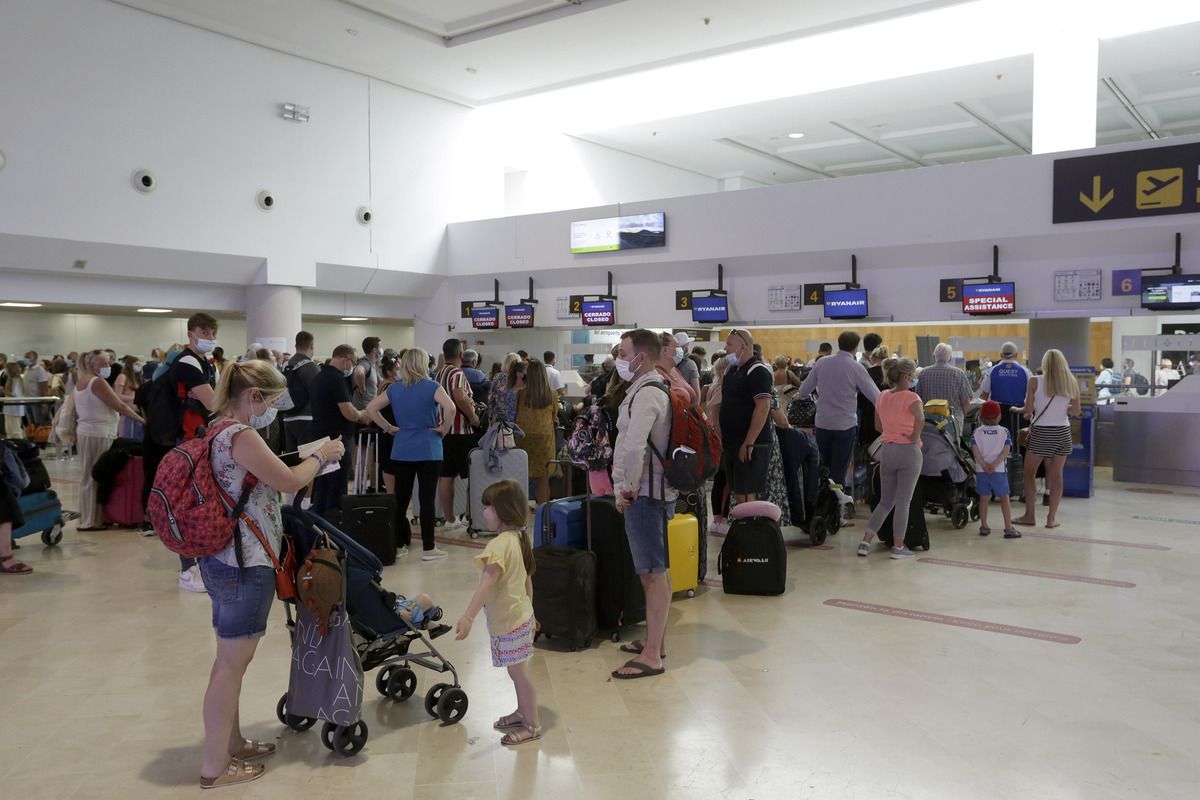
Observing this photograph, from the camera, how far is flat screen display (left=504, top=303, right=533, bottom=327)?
16016 millimetres

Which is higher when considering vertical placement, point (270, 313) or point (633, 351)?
point (270, 313)

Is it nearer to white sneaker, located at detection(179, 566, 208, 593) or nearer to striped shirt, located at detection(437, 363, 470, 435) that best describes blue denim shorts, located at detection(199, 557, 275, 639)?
white sneaker, located at detection(179, 566, 208, 593)

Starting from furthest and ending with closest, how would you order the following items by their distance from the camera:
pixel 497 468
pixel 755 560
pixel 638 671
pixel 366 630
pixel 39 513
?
pixel 497 468 → pixel 39 513 → pixel 755 560 → pixel 638 671 → pixel 366 630

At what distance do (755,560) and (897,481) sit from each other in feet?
5.71

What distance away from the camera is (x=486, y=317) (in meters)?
16.4

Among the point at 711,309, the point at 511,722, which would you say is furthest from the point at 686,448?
the point at 711,309

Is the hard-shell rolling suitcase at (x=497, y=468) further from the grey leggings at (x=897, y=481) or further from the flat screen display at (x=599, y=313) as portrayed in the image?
the flat screen display at (x=599, y=313)

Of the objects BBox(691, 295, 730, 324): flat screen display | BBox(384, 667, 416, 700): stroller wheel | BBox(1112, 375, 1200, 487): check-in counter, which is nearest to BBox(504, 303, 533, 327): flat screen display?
BBox(691, 295, 730, 324): flat screen display

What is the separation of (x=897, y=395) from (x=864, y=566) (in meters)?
1.33

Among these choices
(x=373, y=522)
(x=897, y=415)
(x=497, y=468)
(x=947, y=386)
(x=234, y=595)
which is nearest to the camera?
(x=234, y=595)

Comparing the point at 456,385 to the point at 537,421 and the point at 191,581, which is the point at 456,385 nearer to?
the point at 537,421

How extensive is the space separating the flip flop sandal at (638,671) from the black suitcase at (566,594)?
1.40ft

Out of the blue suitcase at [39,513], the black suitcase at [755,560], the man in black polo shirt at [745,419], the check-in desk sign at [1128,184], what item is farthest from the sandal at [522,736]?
the check-in desk sign at [1128,184]

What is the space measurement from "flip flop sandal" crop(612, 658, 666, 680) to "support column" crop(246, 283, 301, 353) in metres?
10.9
